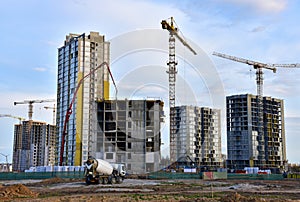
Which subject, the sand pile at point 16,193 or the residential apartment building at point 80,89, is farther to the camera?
the residential apartment building at point 80,89

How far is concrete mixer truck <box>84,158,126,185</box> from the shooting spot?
47.1 m

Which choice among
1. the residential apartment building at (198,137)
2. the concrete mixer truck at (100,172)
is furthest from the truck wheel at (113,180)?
the residential apartment building at (198,137)

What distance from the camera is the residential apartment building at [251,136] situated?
144500mm

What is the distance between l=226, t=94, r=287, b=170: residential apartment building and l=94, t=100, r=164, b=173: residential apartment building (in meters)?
54.9

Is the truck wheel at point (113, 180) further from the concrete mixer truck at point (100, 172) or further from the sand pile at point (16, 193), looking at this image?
the sand pile at point (16, 193)

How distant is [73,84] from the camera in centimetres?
11350

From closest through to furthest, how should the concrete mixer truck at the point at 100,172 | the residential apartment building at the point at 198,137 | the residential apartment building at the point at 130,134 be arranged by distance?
the concrete mixer truck at the point at 100,172 < the residential apartment building at the point at 130,134 < the residential apartment building at the point at 198,137

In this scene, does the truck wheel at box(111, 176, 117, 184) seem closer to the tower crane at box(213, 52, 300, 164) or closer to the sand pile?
the sand pile

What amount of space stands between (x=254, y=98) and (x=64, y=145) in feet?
269

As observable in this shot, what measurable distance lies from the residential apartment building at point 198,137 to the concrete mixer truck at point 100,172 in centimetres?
12078

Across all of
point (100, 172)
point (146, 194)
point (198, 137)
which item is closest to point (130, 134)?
point (100, 172)

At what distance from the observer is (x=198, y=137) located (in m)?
179

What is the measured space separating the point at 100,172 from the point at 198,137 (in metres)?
134

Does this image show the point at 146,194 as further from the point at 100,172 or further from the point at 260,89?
the point at 260,89
